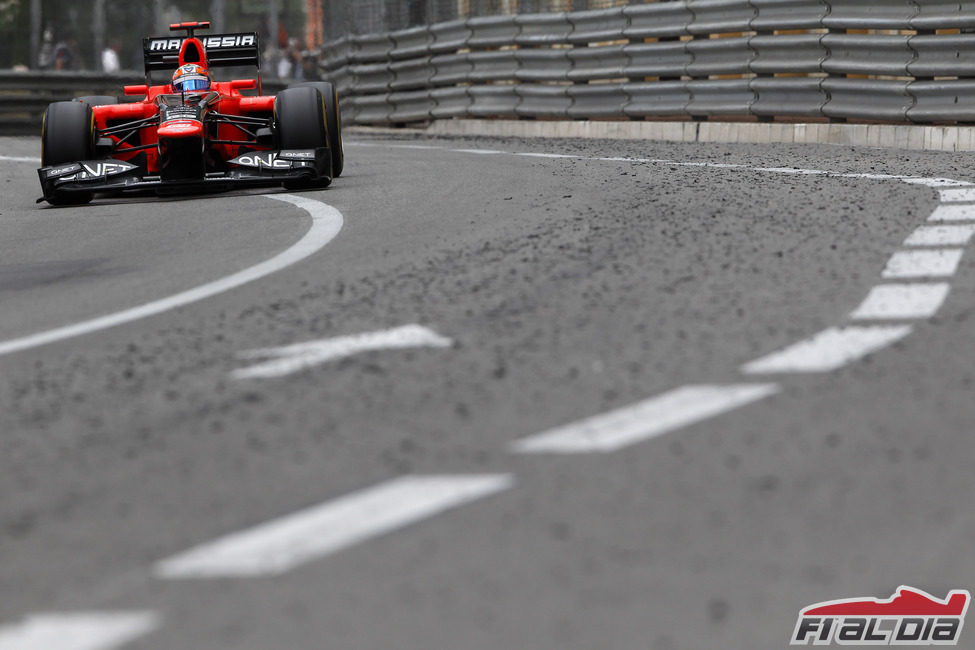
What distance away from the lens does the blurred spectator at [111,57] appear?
28.7 meters

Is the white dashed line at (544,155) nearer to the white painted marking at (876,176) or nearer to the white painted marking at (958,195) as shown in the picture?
the white painted marking at (876,176)

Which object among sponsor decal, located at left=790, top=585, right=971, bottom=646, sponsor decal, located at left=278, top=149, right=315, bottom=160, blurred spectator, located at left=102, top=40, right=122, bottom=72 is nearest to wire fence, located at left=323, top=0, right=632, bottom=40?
blurred spectator, located at left=102, top=40, right=122, bottom=72

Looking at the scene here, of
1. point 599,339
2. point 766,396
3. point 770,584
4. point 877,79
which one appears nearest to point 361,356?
point 599,339

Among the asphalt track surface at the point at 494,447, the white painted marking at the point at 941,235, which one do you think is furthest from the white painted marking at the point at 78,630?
the white painted marking at the point at 941,235

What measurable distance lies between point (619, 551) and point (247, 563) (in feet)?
2.32

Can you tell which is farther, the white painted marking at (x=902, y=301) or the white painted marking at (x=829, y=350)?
the white painted marking at (x=902, y=301)

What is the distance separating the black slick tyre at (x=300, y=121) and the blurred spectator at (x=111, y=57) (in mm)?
17787

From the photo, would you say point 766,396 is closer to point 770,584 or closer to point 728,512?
point 728,512

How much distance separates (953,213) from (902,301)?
260 centimetres

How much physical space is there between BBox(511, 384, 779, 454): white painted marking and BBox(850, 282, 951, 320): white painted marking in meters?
1.04

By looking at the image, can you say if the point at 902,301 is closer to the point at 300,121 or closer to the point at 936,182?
the point at 936,182

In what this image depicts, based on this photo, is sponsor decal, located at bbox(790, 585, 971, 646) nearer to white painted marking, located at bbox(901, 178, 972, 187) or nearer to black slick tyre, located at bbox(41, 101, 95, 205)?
white painted marking, located at bbox(901, 178, 972, 187)

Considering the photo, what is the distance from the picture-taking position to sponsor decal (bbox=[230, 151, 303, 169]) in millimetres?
11625

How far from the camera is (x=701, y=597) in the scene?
108 inches
